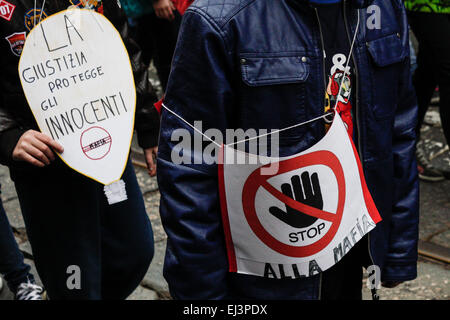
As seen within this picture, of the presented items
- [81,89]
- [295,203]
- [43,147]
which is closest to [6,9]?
[81,89]

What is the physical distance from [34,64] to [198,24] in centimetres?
69

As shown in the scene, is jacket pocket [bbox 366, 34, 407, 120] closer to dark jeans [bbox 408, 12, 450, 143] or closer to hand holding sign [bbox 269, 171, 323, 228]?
hand holding sign [bbox 269, 171, 323, 228]

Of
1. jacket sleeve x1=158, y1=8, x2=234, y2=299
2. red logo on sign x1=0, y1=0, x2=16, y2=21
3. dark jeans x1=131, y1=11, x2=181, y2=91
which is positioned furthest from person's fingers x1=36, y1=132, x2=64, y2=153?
dark jeans x1=131, y1=11, x2=181, y2=91

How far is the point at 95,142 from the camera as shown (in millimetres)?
1950

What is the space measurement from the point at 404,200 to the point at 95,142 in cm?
92

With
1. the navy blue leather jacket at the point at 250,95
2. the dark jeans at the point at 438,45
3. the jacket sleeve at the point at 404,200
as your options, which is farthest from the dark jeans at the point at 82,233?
the dark jeans at the point at 438,45

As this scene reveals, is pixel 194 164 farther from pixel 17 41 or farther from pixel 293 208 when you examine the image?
pixel 17 41

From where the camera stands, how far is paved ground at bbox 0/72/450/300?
9.16 ft

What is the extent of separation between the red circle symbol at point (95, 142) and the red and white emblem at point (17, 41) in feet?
1.00

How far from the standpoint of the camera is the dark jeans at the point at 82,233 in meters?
2.11

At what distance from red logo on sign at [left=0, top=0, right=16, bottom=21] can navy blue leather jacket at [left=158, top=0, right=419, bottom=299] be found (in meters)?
0.67

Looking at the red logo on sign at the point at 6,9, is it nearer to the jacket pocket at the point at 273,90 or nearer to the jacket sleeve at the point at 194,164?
the jacket sleeve at the point at 194,164

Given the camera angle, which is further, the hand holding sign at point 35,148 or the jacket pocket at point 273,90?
the hand holding sign at point 35,148

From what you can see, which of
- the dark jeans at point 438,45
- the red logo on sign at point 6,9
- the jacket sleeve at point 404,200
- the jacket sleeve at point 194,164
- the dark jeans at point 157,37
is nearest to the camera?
the jacket sleeve at point 194,164
